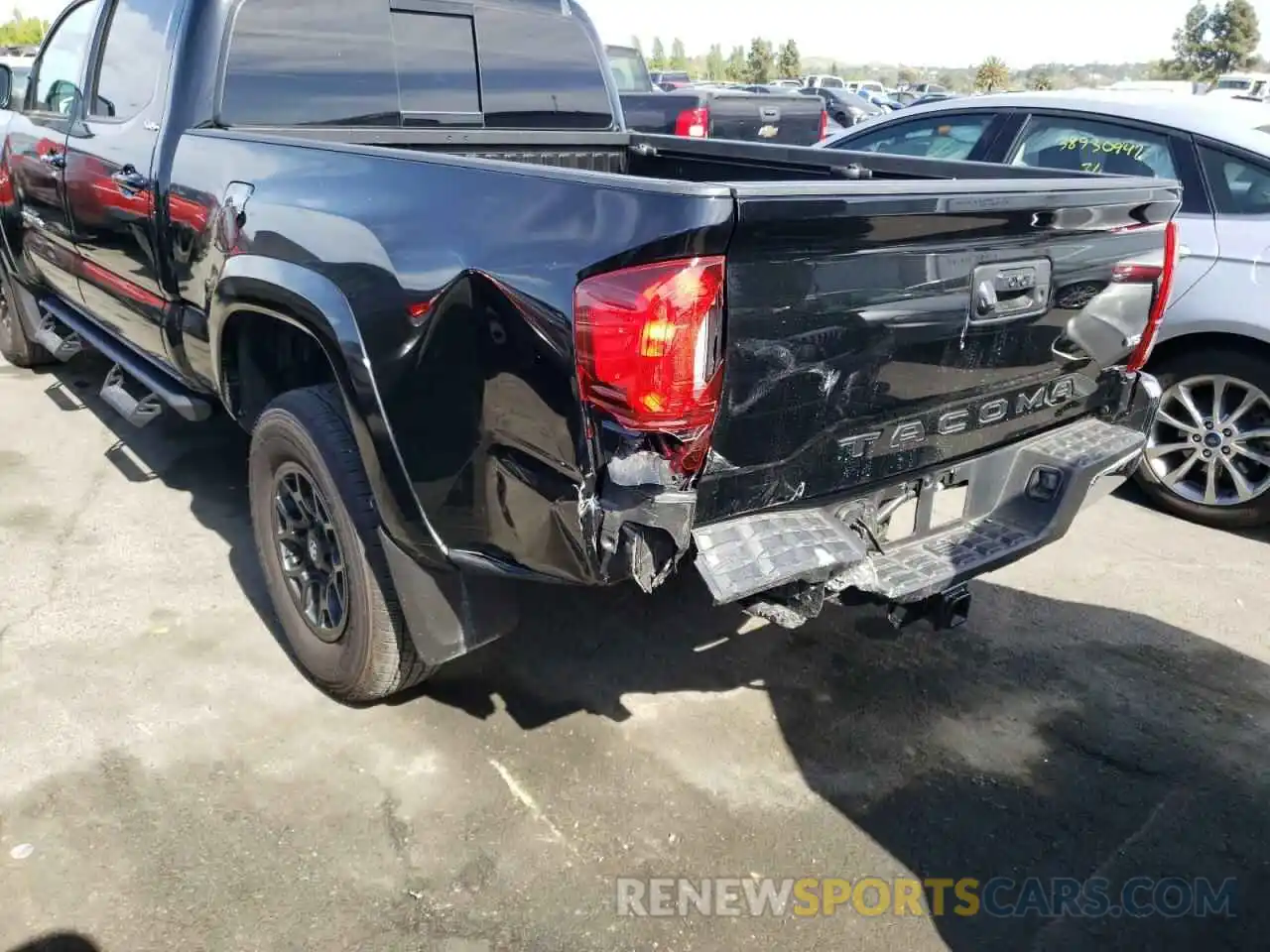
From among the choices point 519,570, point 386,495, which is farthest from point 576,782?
point 386,495

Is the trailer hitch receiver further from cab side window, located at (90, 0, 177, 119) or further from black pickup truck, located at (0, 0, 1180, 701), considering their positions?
cab side window, located at (90, 0, 177, 119)

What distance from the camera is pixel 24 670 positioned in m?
3.18

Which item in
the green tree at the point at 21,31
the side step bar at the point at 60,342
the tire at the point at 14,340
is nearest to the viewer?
the side step bar at the point at 60,342

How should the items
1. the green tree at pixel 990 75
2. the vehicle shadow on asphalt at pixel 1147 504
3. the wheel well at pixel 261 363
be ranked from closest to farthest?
the wheel well at pixel 261 363 → the vehicle shadow on asphalt at pixel 1147 504 → the green tree at pixel 990 75

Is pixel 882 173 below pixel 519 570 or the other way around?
the other way around

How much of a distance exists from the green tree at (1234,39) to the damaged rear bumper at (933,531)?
2424 inches

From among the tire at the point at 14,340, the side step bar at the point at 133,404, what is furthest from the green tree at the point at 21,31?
the side step bar at the point at 133,404

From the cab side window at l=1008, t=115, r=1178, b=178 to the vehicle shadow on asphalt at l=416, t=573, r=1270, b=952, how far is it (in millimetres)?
2139

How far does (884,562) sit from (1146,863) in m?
1.03

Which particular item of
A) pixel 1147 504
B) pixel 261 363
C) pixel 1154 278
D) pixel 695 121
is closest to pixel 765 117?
pixel 695 121

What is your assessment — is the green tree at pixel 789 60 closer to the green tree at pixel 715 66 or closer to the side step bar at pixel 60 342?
the green tree at pixel 715 66

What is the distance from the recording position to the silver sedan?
423 cm

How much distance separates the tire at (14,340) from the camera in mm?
5937

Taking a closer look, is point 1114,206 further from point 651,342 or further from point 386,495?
point 386,495
